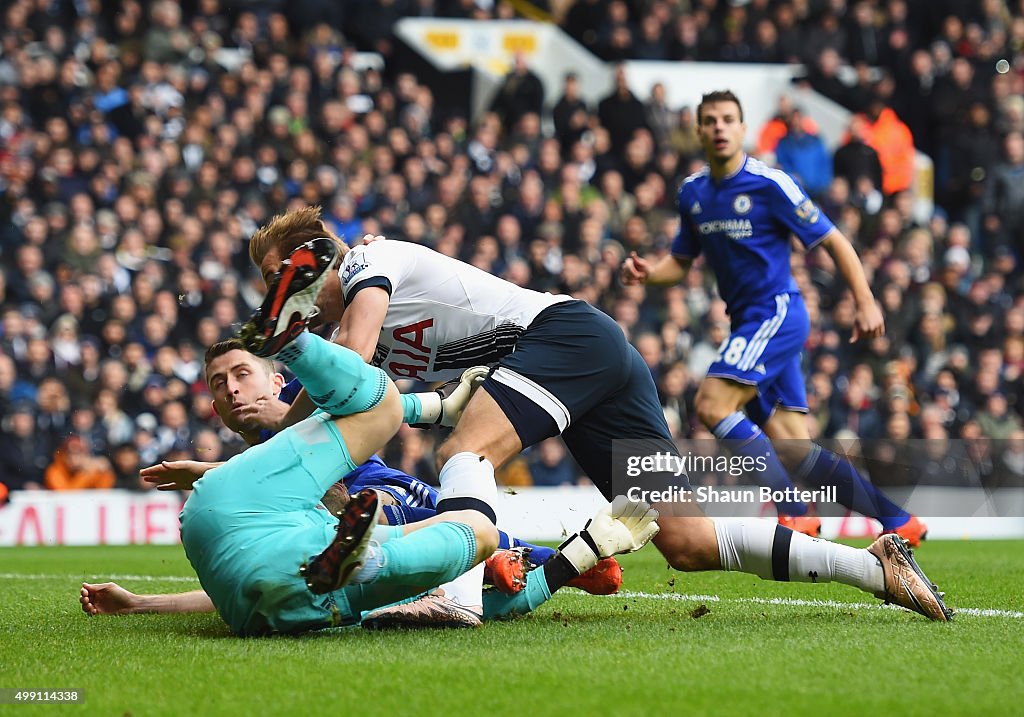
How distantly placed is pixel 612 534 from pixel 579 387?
60cm

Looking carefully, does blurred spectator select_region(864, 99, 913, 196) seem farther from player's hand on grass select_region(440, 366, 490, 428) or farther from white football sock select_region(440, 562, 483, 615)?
white football sock select_region(440, 562, 483, 615)

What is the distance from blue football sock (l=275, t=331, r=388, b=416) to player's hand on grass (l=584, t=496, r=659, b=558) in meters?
0.94

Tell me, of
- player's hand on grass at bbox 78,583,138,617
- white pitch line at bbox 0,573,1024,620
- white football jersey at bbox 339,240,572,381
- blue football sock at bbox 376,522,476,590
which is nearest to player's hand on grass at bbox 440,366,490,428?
white football jersey at bbox 339,240,572,381

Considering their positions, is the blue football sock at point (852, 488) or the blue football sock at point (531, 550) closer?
the blue football sock at point (531, 550)

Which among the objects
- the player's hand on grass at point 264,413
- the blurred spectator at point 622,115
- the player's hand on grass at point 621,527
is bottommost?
the player's hand on grass at point 621,527

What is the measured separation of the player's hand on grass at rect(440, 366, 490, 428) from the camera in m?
5.27

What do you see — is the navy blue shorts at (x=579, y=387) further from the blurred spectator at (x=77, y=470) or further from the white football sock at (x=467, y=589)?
the blurred spectator at (x=77, y=470)

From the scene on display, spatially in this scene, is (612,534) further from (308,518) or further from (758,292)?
(758,292)

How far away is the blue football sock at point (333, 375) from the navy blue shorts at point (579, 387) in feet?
2.10

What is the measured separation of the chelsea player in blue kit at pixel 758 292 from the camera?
7793 mm

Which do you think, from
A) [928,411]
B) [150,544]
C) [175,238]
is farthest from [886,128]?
[150,544]

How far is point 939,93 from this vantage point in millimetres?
18484

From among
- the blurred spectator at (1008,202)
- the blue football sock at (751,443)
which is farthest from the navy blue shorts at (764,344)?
the blurred spectator at (1008,202)

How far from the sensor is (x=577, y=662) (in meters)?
4.08
